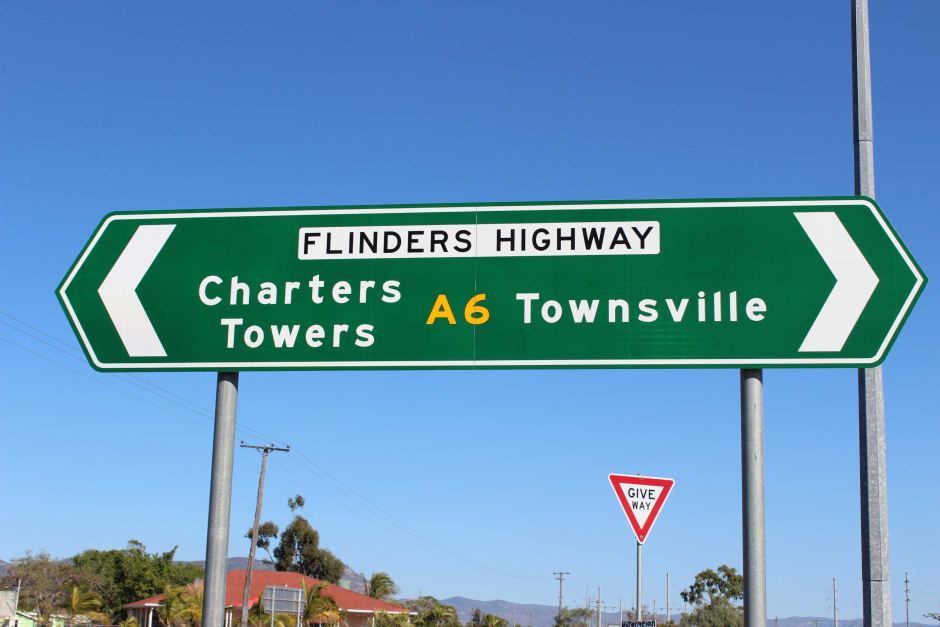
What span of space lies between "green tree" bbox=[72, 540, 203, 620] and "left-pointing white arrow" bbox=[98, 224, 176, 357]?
6390 centimetres

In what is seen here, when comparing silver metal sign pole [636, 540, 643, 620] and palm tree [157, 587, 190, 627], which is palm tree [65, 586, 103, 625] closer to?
palm tree [157, 587, 190, 627]

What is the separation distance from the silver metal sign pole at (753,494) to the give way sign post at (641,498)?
6.63 m

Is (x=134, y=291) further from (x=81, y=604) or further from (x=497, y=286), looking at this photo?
(x=81, y=604)

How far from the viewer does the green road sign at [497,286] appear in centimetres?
517

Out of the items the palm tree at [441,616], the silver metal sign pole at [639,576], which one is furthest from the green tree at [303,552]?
the silver metal sign pole at [639,576]

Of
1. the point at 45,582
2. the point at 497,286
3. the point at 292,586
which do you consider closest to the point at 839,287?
the point at 497,286

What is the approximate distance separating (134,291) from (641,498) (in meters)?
7.36

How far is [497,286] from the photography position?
17.8ft

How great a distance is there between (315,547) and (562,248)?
3000 inches

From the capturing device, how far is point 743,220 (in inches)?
210

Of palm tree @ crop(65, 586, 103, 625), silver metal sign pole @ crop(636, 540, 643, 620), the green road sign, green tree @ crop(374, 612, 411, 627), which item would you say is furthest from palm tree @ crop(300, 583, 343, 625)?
the green road sign

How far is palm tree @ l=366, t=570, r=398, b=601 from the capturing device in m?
64.8

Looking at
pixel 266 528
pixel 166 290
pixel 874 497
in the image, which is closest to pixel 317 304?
pixel 166 290

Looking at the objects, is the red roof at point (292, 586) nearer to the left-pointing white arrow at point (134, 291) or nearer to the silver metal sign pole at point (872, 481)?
the left-pointing white arrow at point (134, 291)
